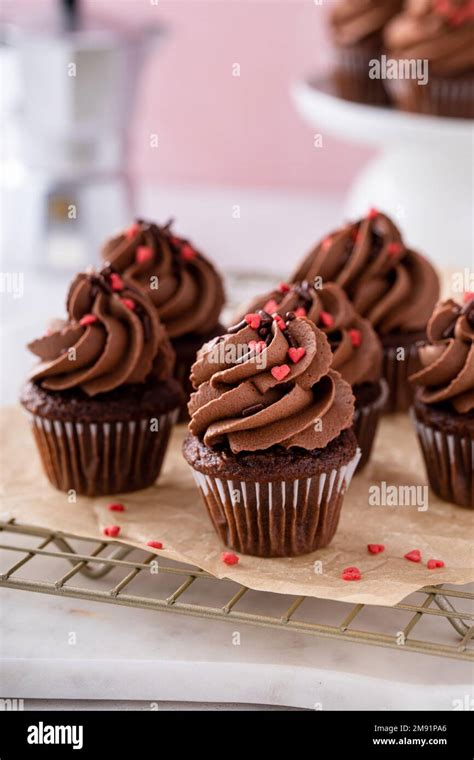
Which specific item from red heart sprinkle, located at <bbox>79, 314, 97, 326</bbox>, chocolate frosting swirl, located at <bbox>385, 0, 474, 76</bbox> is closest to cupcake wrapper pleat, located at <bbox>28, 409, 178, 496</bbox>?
red heart sprinkle, located at <bbox>79, 314, 97, 326</bbox>

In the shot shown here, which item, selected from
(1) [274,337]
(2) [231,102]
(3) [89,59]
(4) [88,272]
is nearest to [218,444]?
(1) [274,337]

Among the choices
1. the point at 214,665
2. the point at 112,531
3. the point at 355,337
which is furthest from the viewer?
the point at 355,337

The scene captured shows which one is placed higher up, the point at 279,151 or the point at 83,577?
the point at 279,151

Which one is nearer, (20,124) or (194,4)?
(20,124)

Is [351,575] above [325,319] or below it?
below

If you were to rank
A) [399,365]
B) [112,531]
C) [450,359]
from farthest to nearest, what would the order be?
[399,365] → [450,359] → [112,531]

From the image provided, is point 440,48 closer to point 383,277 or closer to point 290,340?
point 383,277

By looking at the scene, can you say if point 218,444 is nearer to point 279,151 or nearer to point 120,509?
point 120,509

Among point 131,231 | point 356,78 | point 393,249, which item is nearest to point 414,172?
point 356,78
